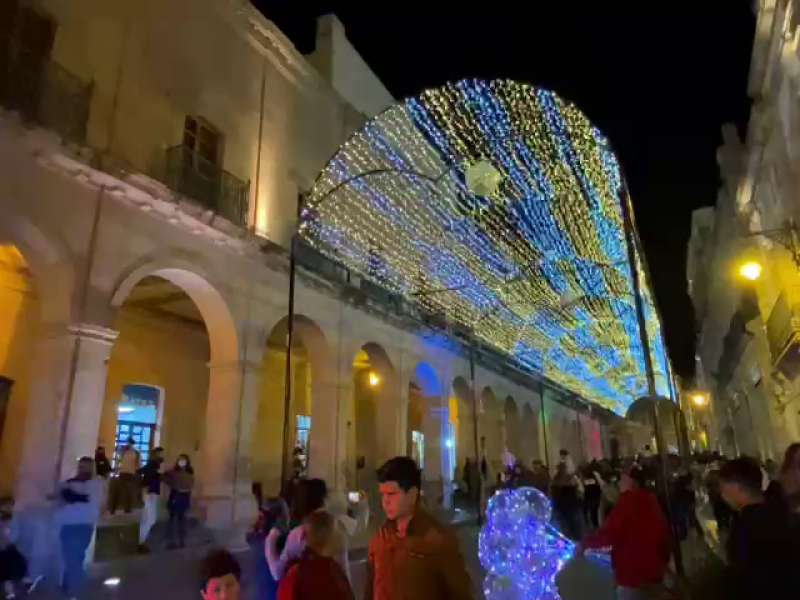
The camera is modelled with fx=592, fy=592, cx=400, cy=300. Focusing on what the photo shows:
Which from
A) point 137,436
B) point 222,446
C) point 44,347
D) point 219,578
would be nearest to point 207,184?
point 44,347

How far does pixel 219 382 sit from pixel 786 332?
38.8 feet

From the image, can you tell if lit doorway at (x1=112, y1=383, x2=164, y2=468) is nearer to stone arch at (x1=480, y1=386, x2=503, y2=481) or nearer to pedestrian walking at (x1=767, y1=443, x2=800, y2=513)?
stone arch at (x1=480, y1=386, x2=503, y2=481)

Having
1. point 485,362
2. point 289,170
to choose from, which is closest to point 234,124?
point 289,170

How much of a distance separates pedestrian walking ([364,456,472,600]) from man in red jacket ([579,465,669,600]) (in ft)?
6.41

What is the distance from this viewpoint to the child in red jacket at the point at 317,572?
8.27ft

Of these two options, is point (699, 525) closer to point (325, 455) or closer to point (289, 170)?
point (325, 455)

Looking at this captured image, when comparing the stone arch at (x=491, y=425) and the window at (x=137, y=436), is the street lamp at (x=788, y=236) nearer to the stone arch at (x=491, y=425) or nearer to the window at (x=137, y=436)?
the stone arch at (x=491, y=425)

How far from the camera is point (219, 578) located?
241cm

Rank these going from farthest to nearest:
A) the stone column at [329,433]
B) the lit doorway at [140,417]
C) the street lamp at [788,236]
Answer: the lit doorway at [140,417]
the stone column at [329,433]
the street lamp at [788,236]

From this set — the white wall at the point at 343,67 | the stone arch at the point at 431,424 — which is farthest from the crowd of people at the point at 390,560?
the white wall at the point at 343,67

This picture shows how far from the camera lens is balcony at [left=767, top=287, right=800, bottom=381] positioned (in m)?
12.2

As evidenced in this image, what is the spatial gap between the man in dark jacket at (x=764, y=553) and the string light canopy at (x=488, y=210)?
427 centimetres

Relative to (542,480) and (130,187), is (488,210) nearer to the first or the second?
(130,187)

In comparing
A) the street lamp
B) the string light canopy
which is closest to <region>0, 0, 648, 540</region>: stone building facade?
the string light canopy
